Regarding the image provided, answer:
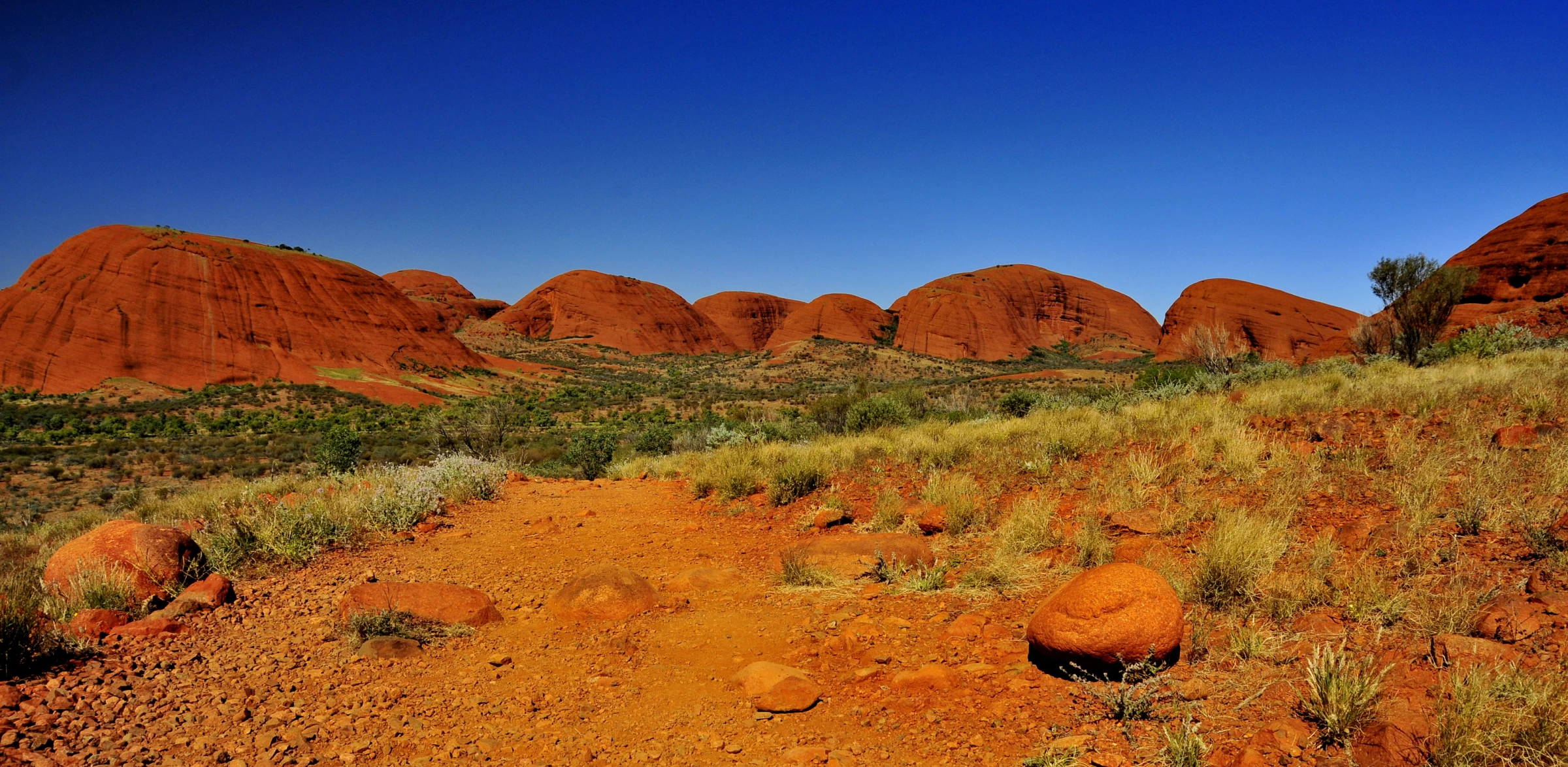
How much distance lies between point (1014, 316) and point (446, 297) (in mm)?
88808

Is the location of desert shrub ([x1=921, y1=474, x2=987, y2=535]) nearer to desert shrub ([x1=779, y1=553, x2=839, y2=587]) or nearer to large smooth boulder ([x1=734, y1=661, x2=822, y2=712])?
desert shrub ([x1=779, y1=553, x2=839, y2=587])

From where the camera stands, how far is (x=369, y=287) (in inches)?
2050

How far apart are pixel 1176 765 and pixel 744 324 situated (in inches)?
4786

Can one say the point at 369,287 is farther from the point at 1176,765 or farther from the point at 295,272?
the point at 1176,765

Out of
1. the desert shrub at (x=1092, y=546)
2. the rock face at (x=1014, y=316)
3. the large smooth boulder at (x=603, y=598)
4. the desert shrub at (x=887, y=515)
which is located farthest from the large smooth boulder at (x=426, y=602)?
the rock face at (x=1014, y=316)

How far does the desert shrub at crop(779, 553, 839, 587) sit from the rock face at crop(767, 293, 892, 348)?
9502 centimetres

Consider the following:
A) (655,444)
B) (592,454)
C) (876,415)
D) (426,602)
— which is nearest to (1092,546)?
(426,602)

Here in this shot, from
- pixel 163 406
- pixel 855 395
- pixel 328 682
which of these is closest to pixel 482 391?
pixel 163 406

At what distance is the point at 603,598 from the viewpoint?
4559mm

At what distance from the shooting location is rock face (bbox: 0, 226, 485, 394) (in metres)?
36.7

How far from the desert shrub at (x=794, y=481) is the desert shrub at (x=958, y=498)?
52.8 inches

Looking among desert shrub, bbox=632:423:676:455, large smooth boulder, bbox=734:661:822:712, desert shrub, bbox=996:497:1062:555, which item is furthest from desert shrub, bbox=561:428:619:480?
large smooth boulder, bbox=734:661:822:712

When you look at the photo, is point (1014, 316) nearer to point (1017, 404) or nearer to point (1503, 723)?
point (1017, 404)

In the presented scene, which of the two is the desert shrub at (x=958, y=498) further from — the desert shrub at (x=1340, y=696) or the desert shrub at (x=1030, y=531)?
the desert shrub at (x=1340, y=696)
